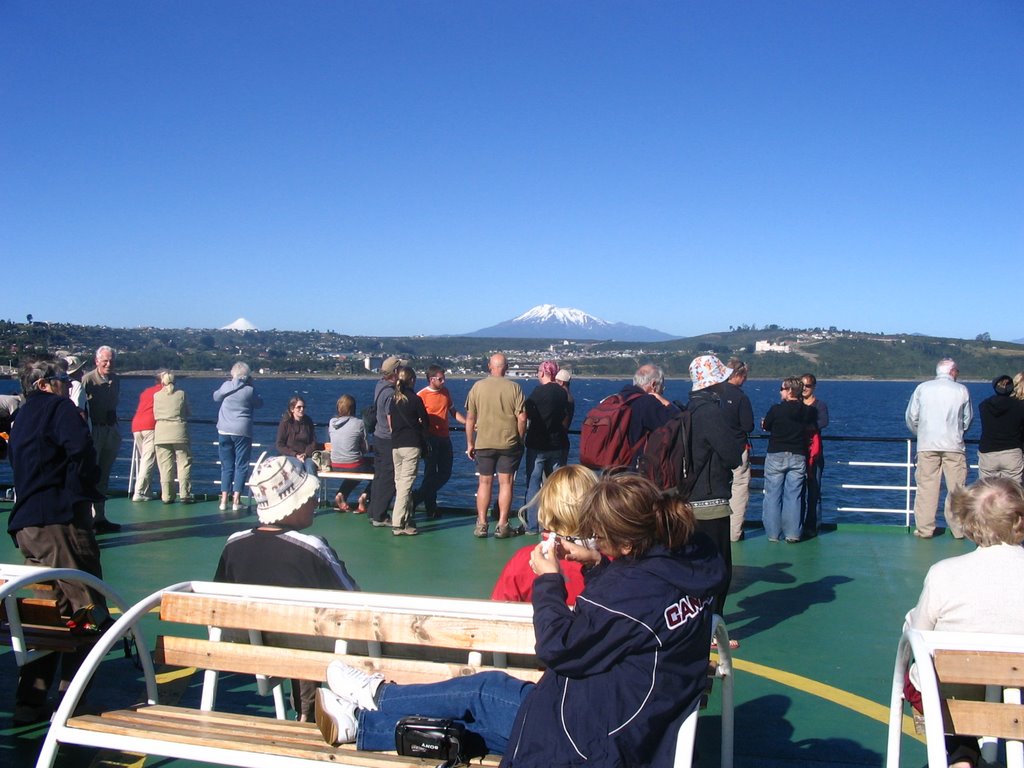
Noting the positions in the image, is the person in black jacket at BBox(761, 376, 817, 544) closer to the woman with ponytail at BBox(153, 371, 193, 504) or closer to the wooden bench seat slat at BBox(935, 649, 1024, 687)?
the wooden bench seat slat at BBox(935, 649, 1024, 687)

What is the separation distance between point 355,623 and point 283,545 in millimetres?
659

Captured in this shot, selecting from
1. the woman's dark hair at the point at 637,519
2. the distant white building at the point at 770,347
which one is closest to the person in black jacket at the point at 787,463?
the woman's dark hair at the point at 637,519

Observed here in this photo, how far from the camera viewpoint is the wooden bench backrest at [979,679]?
297cm

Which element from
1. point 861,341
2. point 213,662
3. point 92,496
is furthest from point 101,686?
point 861,341

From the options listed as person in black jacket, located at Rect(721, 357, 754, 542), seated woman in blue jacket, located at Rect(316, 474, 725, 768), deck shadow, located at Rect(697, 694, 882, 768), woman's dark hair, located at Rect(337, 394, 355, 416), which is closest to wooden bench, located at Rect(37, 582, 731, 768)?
seated woman in blue jacket, located at Rect(316, 474, 725, 768)

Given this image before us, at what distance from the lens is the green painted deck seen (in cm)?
439

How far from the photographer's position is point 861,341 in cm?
11012

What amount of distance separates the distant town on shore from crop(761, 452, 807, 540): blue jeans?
27433 millimetres

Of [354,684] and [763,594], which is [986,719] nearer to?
[354,684]

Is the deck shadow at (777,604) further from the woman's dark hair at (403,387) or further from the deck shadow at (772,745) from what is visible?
the woman's dark hair at (403,387)

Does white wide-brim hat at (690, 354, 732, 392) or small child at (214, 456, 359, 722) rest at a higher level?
white wide-brim hat at (690, 354, 732, 392)

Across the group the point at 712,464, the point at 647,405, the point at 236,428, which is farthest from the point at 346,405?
the point at 712,464

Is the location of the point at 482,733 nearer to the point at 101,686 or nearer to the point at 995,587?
the point at 995,587

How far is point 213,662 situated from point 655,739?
175 centimetres
